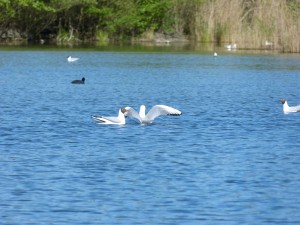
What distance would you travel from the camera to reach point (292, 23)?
→ 41875 mm

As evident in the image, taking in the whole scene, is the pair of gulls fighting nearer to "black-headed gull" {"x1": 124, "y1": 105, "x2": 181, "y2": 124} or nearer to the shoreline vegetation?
"black-headed gull" {"x1": 124, "y1": 105, "x2": 181, "y2": 124}

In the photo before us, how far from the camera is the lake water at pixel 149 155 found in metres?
10.6

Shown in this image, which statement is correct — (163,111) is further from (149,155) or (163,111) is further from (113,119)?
(149,155)

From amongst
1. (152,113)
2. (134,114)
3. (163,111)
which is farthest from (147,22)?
(163,111)

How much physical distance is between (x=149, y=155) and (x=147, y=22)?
52229 millimetres

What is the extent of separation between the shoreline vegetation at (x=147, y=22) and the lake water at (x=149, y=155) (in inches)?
615

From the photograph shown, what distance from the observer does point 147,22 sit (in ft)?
218

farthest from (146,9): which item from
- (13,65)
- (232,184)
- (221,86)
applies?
(232,184)

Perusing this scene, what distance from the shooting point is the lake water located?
1055 cm

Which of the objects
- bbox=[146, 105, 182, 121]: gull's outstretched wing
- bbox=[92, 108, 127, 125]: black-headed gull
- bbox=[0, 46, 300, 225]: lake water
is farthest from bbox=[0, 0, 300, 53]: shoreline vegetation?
bbox=[92, 108, 127, 125]: black-headed gull

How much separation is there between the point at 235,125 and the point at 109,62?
2229 cm

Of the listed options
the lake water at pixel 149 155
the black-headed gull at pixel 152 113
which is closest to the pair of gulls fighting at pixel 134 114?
the black-headed gull at pixel 152 113

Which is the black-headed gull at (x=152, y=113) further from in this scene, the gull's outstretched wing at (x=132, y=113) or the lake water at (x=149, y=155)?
the lake water at (x=149, y=155)

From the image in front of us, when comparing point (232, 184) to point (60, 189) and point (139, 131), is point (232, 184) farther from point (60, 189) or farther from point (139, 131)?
point (139, 131)
